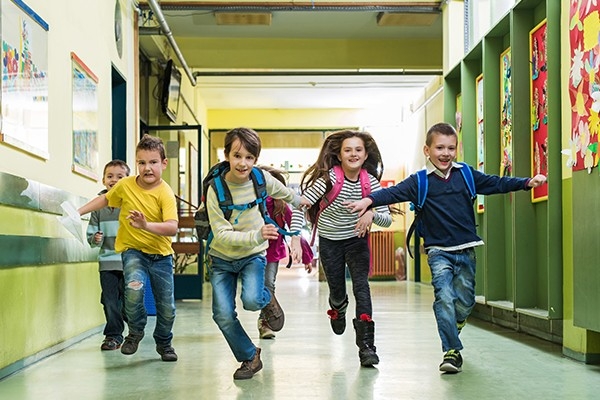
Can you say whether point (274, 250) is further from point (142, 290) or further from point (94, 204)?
point (94, 204)

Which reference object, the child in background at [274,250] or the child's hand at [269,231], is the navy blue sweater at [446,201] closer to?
the child's hand at [269,231]

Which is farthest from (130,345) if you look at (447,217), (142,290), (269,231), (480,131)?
(480,131)

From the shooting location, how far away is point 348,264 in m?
4.71

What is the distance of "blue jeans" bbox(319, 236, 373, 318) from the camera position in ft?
15.1

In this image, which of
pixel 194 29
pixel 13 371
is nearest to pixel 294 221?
pixel 13 371

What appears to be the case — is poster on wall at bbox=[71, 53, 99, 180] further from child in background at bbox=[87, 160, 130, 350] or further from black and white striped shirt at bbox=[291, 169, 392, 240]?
black and white striped shirt at bbox=[291, 169, 392, 240]

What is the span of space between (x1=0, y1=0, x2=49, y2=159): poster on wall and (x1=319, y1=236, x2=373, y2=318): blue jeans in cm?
171

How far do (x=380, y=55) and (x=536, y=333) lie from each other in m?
6.29

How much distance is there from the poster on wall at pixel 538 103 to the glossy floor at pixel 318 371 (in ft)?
3.77

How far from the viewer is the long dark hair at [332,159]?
4777mm

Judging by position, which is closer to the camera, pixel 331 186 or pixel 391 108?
pixel 331 186

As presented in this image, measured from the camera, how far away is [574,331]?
466 cm

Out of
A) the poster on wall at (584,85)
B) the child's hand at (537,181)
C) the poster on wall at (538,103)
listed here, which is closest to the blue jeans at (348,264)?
the child's hand at (537,181)

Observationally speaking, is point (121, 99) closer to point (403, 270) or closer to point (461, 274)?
point (461, 274)
